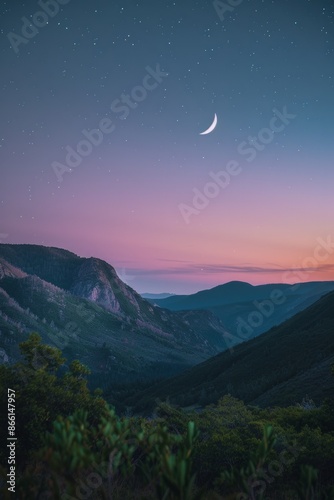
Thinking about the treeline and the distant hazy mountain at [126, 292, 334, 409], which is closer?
the treeline

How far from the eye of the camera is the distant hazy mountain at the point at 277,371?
168 ft

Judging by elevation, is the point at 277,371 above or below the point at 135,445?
below

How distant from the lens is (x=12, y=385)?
1559 centimetres

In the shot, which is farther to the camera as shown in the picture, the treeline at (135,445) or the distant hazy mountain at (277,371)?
the distant hazy mountain at (277,371)

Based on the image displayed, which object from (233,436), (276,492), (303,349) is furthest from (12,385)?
(303,349)

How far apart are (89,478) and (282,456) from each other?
9399 mm

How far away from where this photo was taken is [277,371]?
76.3 m

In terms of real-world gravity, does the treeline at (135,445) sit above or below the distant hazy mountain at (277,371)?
above

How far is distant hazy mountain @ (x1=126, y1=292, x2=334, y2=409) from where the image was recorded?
5119 centimetres

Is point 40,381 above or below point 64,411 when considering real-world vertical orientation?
above

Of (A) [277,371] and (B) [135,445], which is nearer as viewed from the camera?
(B) [135,445]

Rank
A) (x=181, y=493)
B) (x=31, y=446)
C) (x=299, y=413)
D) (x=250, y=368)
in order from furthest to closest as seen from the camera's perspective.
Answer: (x=250, y=368) → (x=299, y=413) → (x=31, y=446) → (x=181, y=493)

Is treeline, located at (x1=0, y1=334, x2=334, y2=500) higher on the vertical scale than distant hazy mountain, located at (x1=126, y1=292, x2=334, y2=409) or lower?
higher

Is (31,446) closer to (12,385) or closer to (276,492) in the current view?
(12,385)
